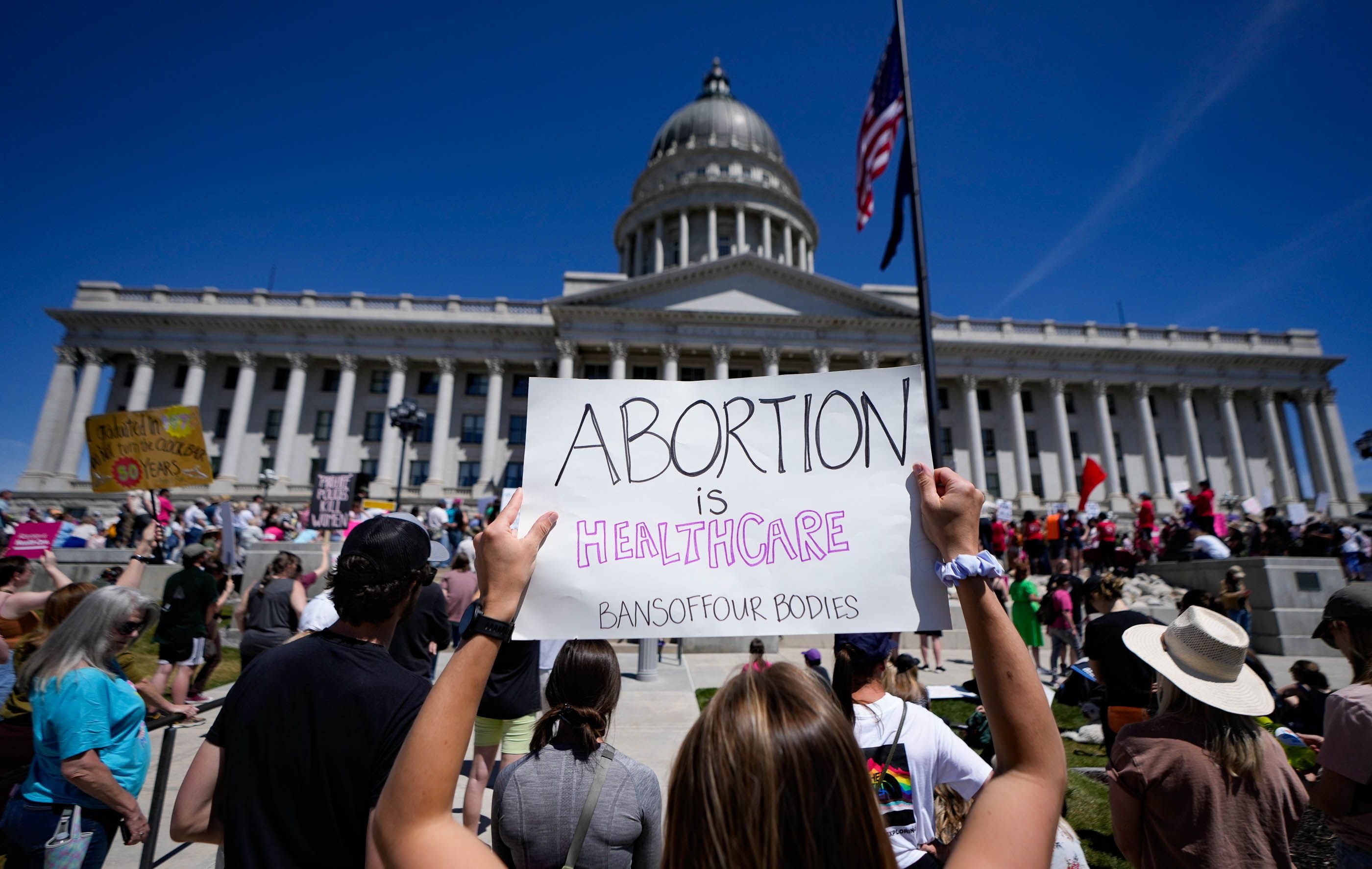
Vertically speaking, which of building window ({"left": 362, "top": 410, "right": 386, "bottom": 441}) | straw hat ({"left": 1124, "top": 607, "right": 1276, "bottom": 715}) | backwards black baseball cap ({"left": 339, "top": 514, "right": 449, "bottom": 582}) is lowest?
straw hat ({"left": 1124, "top": 607, "right": 1276, "bottom": 715})

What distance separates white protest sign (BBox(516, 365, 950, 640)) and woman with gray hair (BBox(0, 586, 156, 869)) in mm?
2567

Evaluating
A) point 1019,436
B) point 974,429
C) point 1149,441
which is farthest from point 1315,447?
point 974,429

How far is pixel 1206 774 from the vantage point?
2.52m

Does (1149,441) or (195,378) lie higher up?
(195,378)

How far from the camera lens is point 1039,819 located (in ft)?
4.24

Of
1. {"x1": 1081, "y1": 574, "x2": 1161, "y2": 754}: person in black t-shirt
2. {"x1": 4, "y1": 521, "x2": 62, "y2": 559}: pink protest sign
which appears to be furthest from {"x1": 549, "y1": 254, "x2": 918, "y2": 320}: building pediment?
{"x1": 1081, "y1": 574, "x2": 1161, "y2": 754}: person in black t-shirt

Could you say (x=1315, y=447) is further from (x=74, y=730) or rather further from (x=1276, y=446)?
(x=74, y=730)

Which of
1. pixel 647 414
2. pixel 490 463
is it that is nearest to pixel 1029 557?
pixel 647 414

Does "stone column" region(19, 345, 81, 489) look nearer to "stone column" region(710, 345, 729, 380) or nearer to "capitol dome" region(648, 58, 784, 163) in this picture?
"stone column" region(710, 345, 729, 380)

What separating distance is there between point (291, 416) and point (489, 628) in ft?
161

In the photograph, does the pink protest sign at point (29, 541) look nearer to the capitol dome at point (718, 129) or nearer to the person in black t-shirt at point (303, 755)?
the person in black t-shirt at point (303, 755)

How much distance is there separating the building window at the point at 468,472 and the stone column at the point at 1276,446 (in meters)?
56.3

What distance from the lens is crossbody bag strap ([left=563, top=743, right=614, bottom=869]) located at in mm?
2334

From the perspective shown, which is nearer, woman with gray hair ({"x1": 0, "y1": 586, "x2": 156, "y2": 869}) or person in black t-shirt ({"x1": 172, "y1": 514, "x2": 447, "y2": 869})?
person in black t-shirt ({"x1": 172, "y1": 514, "x2": 447, "y2": 869})
